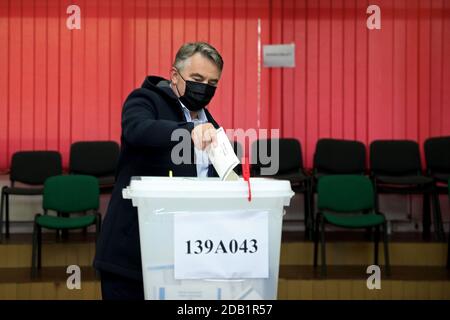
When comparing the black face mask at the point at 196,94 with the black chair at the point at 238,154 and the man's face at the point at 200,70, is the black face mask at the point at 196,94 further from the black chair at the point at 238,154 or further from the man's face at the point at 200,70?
the black chair at the point at 238,154

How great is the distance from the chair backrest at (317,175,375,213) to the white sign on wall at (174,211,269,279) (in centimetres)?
390

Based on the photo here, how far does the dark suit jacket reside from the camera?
1870 millimetres

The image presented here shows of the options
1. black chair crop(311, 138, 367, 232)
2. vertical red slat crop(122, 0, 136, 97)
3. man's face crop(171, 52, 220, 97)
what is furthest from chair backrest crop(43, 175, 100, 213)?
man's face crop(171, 52, 220, 97)

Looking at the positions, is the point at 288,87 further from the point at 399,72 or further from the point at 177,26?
the point at 177,26

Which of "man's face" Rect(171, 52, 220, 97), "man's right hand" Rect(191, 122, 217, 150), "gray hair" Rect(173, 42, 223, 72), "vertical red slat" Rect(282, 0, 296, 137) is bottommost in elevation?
"man's right hand" Rect(191, 122, 217, 150)

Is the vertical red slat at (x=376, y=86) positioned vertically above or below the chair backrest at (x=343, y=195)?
above

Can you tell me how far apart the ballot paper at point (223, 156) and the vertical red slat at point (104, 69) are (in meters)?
4.80

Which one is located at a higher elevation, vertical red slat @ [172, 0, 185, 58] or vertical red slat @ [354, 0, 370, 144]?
vertical red slat @ [172, 0, 185, 58]

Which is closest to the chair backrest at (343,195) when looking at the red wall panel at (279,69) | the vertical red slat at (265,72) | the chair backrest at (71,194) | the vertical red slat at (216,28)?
the red wall panel at (279,69)

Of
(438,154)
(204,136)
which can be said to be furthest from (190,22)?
(204,136)

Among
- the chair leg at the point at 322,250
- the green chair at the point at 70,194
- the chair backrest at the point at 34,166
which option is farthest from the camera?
the chair backrest at the point at 34,166

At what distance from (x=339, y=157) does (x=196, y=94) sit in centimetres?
413

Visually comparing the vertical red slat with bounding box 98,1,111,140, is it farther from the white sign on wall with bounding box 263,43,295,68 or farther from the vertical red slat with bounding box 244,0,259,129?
the white sign on wall with bounding box 263,43,295,68

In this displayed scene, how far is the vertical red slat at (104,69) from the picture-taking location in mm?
6215
